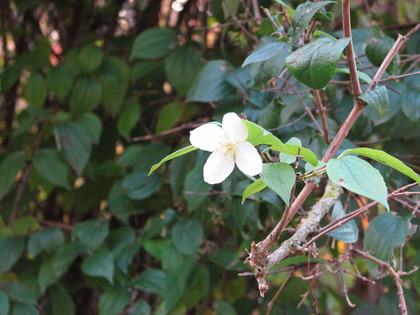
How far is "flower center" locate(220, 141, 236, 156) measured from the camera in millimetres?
484

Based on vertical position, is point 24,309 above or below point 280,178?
below

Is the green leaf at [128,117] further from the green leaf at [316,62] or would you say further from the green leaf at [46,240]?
the green leaf at [316,62]

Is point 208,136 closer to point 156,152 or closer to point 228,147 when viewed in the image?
point 228,147

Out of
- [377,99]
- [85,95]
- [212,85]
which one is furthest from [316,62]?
[85,95]

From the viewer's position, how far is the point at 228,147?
0.48 metres

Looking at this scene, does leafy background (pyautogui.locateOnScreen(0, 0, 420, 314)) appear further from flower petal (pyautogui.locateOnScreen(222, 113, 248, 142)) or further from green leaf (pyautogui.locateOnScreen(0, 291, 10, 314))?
flower petal (pyautogui.locateOnScreen(222, 113, 248, 142))

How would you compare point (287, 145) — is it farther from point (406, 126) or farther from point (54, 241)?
point (54, 241)

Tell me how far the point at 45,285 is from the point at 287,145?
2.75ft

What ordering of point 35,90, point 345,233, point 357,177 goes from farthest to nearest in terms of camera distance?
point 35,90, point 345,233, point 357,177

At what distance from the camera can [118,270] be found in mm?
1143

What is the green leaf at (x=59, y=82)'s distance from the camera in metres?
1.26

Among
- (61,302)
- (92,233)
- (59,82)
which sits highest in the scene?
(59,82)

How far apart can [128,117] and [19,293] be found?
45cm

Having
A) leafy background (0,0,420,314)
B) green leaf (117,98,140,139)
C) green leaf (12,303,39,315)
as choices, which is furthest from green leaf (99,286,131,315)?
green leaf (117,98,140,139)
